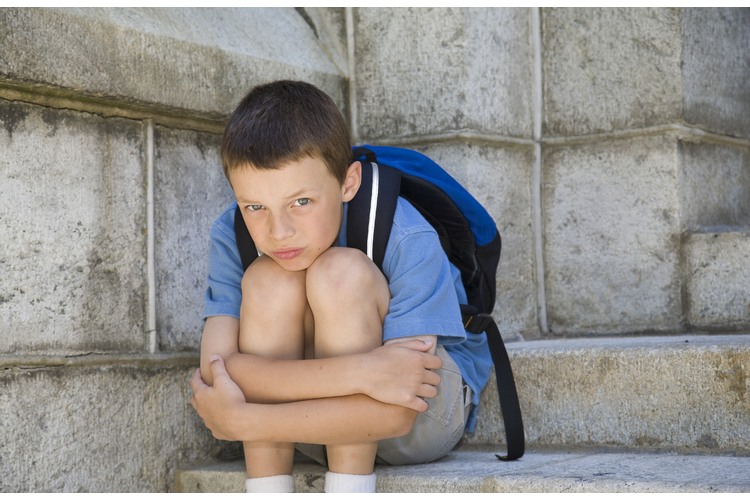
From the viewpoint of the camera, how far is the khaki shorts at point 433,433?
1.68 m

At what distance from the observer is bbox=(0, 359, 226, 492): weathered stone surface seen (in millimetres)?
1656

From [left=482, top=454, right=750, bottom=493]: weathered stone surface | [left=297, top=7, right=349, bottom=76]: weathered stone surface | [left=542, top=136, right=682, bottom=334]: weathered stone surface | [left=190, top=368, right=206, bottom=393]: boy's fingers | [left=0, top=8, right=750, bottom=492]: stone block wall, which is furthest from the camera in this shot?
[left=297, top=7, right=349, bottom=76]: weathered stone surface

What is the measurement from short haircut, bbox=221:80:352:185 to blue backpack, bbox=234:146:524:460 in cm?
10

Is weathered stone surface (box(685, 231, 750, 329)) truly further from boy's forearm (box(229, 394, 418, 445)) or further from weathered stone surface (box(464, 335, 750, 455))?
boy's forearm (box(229, 394, 418, 445))

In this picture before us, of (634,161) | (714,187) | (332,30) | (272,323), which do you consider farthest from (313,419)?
(714,187)

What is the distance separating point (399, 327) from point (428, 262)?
161 mm

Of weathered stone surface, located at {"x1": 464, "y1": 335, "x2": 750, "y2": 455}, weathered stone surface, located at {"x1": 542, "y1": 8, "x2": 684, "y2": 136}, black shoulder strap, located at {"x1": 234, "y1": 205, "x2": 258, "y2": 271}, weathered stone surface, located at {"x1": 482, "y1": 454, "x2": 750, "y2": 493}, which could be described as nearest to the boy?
black shoulder strap, located at {"x1": 234, "y1": 205, "x2": 258, "y2": 271}

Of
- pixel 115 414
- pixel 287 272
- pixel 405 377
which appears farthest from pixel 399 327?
pixel 115 414

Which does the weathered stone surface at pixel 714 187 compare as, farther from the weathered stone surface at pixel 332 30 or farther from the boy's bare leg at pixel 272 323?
the boy's bare leg at pixel 272 323

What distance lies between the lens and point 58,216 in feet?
5.83

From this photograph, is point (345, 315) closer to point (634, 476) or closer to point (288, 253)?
point (288, 253)

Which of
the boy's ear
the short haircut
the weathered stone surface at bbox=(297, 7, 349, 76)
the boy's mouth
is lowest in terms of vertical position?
the boy's mouth

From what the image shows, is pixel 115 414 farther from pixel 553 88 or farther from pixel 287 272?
pixel 553 88

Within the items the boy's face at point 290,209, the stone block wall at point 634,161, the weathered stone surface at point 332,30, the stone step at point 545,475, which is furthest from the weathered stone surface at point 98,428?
the stone block wall at point 634,161
